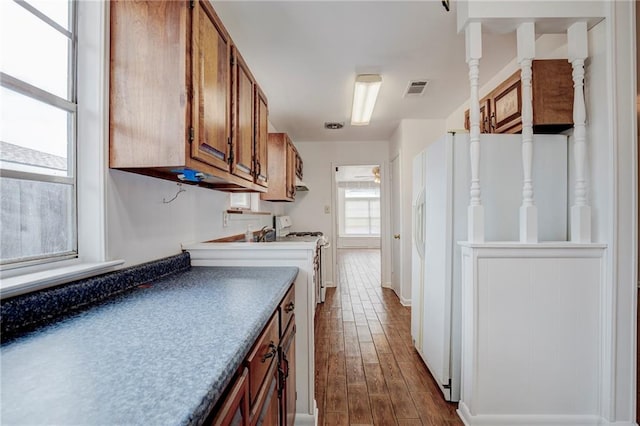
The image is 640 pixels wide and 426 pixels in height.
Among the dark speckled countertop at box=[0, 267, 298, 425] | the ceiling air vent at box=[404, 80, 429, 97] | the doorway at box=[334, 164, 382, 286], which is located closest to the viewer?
the dark speckled countertop at box=[0, 267, 298, 425]

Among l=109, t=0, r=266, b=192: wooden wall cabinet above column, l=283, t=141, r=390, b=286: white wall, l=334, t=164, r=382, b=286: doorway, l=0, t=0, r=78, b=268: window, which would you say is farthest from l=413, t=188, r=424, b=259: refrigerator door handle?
l=334, t=164, r=382, b=286: doorway

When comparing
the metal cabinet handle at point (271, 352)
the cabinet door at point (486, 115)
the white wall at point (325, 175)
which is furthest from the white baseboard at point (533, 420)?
the white wall at point (325, 175)

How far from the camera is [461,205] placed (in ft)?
6.49

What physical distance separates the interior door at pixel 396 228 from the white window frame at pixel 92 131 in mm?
3587

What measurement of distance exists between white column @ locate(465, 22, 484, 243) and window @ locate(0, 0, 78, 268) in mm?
1918

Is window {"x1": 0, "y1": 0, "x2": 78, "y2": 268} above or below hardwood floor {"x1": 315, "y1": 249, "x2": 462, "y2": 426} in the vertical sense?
above

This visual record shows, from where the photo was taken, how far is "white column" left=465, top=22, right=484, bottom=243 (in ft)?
5.62

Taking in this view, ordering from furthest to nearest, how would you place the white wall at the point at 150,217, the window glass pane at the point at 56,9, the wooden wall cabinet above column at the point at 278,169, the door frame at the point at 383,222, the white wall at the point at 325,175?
the white wall at the point at 325,175, the door frame at the point at 383,222, the wooden wall cabinet above column at the point at 278,169, the white wall at the point at 150,217, the window glass pane at the point at 56,9

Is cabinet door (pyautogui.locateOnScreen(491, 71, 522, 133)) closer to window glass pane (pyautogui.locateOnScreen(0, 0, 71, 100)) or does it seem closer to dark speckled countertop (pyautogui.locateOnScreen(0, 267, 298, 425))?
dark speckled countertop (pyautogui.locateOnScreen(0, 267, 298, 425))

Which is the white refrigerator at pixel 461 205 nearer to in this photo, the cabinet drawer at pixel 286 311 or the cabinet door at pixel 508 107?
the cabinet door at pixel 508 107

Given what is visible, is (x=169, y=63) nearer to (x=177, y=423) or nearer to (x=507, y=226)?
(x=177, y=423)

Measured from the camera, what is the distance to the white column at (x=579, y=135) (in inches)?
65.9

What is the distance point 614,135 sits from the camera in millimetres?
1603

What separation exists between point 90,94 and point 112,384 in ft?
3.62
